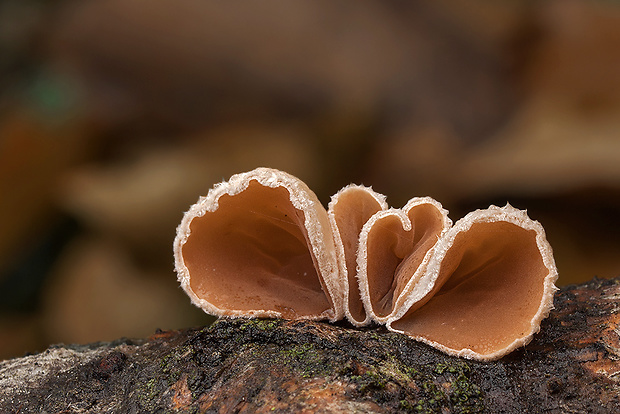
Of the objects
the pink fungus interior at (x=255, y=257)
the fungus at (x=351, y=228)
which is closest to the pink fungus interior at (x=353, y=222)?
the fungus at (x=351, y=228)

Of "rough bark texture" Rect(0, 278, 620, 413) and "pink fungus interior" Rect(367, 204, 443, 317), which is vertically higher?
"pink fungus interior" Rect(367, 204, 443, 317)

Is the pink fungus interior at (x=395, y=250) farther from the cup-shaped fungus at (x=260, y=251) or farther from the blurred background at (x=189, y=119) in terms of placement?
the blurred background at (x=189, y=119)

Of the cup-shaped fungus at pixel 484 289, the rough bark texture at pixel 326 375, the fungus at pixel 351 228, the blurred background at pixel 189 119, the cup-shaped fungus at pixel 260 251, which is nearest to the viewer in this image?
the rough bark texture at pixel 326 375

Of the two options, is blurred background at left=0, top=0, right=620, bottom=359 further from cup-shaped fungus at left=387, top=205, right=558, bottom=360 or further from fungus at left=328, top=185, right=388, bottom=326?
cup-shaped fungus at left=387, top=205, right=558, bottom=360

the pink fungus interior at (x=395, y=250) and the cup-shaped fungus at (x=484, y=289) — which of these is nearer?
the cup-shaped fungus at (x=484, y=289)

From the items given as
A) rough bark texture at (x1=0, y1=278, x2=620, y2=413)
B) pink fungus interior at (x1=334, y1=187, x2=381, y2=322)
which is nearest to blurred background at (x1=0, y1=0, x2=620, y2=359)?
pink fungus interior at (x1=334, y1=187, x2=381, y2=322)

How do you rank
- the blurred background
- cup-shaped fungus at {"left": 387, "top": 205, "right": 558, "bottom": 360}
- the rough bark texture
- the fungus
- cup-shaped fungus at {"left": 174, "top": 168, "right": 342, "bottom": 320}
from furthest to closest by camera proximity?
the blurred background < the fungus < cup-shaped fungus at {"left": 174, "top": 168, "right": 342, "bottom": 320} < cup-shaped fungus at {"left": 387, "top": 205, "right": 558, "bottom": 360} < the rough bark texture

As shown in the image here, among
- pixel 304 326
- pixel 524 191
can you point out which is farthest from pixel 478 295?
pixel 524 191

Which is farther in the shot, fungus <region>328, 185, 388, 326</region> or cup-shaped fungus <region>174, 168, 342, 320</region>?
fungus <region>328, 185, 388, 326</region>
